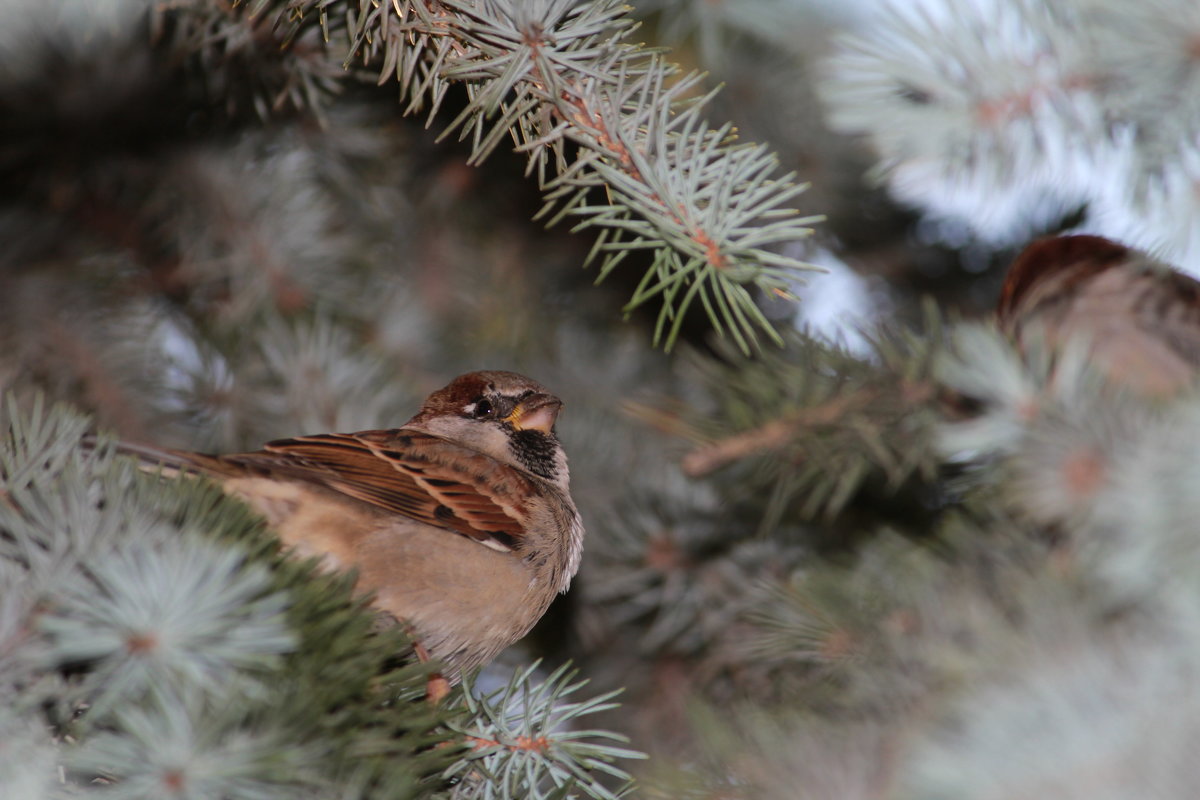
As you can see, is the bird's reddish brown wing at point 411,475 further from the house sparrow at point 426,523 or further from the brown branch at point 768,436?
the brown branch at point 768,436

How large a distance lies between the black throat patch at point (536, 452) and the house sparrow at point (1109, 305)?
1092 millimetres

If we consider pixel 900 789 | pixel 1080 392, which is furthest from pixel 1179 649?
pixel 1080 392

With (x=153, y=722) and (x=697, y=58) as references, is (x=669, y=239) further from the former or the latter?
(x=697, y=58)

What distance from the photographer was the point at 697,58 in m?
2.70

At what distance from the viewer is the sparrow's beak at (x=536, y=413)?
8.21ft

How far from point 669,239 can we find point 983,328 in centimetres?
65

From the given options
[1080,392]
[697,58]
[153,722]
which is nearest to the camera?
[153,722]

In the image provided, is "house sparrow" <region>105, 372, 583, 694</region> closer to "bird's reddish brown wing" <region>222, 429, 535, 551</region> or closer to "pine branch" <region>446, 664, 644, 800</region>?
"bird's reddish brown wing" <region>222, 429, 535, 551</region>

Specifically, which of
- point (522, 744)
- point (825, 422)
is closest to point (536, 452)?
point (825, 422)

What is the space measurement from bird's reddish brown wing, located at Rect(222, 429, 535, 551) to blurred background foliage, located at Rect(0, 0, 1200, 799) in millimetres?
296

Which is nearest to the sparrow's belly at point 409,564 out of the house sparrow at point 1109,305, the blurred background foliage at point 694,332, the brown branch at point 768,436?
the blurred background foliage at point 694,332

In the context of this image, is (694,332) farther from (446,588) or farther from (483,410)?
(446,588)

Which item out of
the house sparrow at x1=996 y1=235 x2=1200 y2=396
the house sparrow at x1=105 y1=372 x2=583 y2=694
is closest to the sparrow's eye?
the house sparrow at x1=105 y1=372 x2=583 y2=694

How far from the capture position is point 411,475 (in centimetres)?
215
